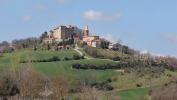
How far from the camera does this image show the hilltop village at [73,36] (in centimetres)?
13712

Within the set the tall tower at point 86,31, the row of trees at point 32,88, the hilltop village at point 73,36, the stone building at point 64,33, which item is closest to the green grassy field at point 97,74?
the row of trees at point 32,88

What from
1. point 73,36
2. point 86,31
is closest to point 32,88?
point 73,36

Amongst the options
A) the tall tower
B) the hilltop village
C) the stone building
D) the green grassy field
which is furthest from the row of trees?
the tall tower

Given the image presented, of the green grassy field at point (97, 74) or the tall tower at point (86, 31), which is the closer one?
the green grassy field at point (97, 74)

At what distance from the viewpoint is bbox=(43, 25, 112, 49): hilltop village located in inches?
5399

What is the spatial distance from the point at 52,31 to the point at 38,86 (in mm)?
95131

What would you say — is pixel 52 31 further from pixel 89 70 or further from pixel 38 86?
pixel 38 86

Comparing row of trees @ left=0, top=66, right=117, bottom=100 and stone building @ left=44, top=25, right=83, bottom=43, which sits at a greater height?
stone building @ left=44, top=25, right=83, bottom=43

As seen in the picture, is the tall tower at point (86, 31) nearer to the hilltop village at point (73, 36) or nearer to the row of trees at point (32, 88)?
the hilltop village at point (73, 36)

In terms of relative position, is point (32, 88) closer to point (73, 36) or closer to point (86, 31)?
point (73, 36)

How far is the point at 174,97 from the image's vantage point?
241 ft

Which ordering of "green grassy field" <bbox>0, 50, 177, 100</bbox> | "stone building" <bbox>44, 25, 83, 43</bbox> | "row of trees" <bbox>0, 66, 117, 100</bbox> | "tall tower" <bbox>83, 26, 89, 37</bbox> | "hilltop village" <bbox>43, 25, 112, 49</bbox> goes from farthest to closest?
"tall tower" <bbox>83, 26, 89, 37</bbox> → "stone building" <bbox>44, 25, 83, 43</bbox> → "hilltop village" <bbox>43, 25, 112, 49</bbox> → "green grassy field" <bbox>0, 50, 177, 100</bbox> → "row of trees" <bbox>0, 66, 117, 100</bbox>

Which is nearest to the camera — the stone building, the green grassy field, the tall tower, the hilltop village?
the green grassy field

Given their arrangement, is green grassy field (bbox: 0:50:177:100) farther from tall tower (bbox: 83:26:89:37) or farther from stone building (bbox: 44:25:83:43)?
tall tower (bbox: 83:26:89:37)
